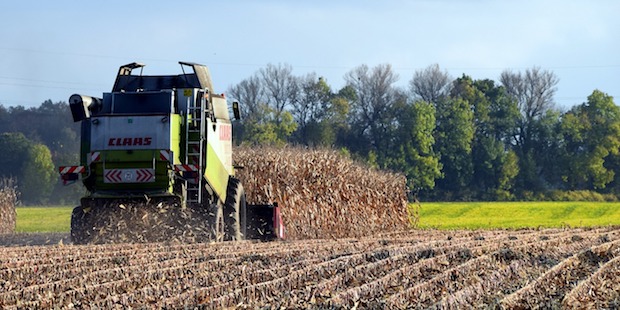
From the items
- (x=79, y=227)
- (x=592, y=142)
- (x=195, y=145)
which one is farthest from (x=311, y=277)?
(x=592, y=142)

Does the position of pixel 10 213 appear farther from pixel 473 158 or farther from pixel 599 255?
pixel 473 158

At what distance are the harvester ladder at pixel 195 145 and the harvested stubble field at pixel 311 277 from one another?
5.86 feet

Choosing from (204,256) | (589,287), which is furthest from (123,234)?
(589,287)

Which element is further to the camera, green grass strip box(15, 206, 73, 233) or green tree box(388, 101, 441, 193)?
green tree box(388, 101, 441, 193)

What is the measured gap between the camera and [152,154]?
1750cm

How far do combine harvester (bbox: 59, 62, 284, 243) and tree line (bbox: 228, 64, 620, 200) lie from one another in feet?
146

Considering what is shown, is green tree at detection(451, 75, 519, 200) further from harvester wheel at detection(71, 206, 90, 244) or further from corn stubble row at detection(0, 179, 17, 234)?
harvester wheel at detection(71, 206, 90, 244)

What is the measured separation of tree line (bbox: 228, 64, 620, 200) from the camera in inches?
2704

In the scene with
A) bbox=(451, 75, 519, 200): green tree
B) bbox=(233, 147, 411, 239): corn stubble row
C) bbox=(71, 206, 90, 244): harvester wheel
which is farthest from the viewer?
bbox=(451, 75, 519, 200): green tree

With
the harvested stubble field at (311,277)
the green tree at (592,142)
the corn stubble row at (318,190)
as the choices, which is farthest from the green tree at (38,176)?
the harvested stubble field at (311,277)

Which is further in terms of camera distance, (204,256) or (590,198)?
(590,198)

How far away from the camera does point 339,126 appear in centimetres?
7238

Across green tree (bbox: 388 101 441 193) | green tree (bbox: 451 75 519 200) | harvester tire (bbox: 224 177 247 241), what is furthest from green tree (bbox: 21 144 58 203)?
harvester tire (bbox: 224 177 247 241)

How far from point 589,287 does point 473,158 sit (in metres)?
61.7
